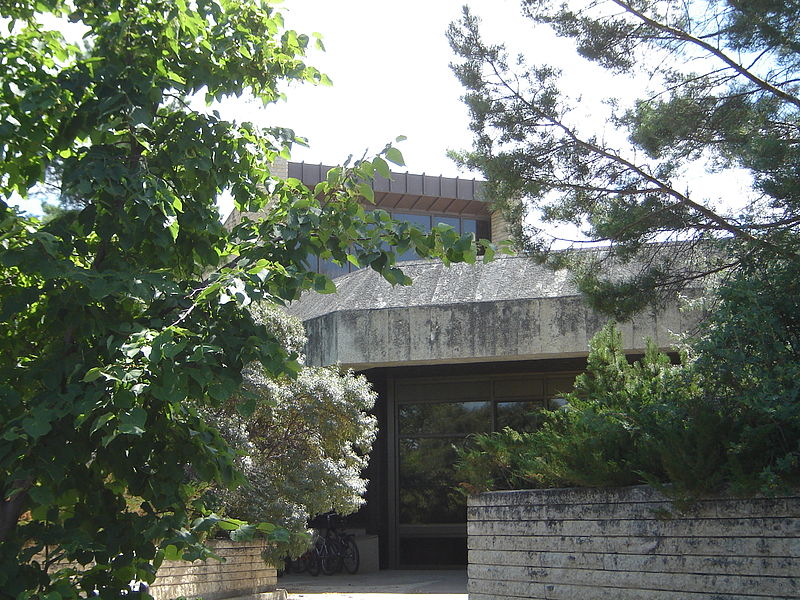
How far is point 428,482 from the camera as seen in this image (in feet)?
66.2

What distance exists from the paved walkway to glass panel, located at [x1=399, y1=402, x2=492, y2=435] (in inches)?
120

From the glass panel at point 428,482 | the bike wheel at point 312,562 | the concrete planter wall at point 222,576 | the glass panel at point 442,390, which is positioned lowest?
the bike wheel at point 312,562

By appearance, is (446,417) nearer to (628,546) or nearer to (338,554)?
(338,554)

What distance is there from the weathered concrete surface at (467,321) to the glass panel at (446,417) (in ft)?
11.9

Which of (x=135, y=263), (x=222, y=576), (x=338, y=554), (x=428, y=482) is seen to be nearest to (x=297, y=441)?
(x=222, y=576)

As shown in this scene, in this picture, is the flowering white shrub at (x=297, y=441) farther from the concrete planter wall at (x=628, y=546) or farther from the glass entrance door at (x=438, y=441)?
the glass entrance door at (x=438, y=441)

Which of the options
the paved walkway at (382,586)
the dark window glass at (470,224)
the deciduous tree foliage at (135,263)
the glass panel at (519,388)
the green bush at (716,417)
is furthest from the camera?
the dark window glass at (470,224)

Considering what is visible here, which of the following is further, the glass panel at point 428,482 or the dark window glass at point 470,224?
the dark window glass at point 470,224

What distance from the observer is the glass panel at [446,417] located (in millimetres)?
19844

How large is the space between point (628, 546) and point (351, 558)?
13115mm

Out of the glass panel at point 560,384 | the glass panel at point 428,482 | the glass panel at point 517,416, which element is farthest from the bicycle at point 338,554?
the glass panel at point 560,384

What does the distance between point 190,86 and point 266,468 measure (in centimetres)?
986

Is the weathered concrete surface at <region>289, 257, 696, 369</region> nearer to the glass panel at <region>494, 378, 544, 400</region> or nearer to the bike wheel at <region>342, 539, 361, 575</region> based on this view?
the glass panel at <region>494, 378, 544, 400</region>

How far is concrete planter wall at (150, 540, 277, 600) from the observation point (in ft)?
38.9
